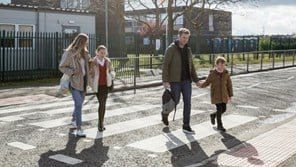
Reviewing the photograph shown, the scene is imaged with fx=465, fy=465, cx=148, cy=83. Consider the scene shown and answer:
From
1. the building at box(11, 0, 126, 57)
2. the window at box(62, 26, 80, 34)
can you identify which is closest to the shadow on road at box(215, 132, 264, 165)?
the building at box(11, 0, 126, 57)

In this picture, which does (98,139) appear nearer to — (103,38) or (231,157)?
(231,157)

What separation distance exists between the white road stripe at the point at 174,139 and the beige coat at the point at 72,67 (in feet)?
4.78

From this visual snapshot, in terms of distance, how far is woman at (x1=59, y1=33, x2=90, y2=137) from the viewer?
7961mm

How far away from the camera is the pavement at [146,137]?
A: 657 cm

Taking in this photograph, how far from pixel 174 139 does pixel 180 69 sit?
1.29m

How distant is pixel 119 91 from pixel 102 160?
33.1 feet

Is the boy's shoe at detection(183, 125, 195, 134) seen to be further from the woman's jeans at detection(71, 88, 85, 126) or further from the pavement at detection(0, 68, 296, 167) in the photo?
the woman's jeans at detection(71, 88, 85, 126)

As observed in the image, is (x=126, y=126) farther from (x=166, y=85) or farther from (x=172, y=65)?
(x=172, y=65)

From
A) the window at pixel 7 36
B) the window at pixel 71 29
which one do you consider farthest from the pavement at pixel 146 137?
the window at pixel 71 29

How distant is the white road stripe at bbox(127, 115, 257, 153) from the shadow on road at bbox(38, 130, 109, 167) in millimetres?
566

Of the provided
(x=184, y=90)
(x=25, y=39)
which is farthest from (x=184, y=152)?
(x=25, y=39)

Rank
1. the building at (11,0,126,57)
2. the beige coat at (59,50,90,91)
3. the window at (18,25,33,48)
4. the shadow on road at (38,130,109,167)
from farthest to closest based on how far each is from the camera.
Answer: the building at (11,0,126,57) → the window at (18,25,33,48) → the beige coat at (59,50,90,91) → the shadow on road at (38,130,109,167)

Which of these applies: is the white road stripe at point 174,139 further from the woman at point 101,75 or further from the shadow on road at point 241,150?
the woman at point 101,75

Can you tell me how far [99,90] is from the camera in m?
8.52
